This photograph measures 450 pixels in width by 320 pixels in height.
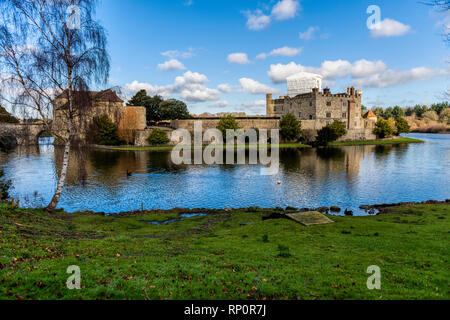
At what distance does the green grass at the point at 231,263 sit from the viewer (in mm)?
6719

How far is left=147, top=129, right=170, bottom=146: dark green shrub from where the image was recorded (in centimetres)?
8281

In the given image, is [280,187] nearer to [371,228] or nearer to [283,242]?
[371,228]

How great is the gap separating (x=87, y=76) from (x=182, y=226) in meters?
11.6

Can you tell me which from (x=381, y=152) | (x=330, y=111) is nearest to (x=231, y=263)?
(x=381, y=152)

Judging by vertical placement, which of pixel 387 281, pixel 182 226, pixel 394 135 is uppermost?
pixel 394 135

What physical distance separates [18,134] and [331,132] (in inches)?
3373

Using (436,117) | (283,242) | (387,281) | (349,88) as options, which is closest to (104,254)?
(283,242)

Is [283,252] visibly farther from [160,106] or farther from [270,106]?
[270,106]

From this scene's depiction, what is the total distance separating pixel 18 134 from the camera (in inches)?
615

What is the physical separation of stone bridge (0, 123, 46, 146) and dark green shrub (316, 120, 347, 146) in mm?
81451

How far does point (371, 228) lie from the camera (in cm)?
1577

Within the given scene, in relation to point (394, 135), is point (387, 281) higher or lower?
lower

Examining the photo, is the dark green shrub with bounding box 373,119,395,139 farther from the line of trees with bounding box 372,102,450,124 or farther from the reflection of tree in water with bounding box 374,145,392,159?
the line of trees with bounding box 372,102,450,124
